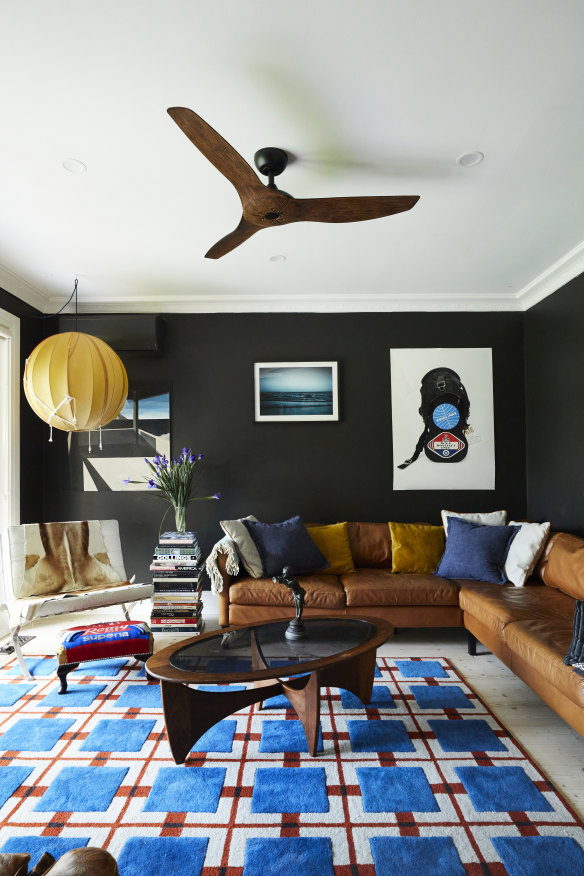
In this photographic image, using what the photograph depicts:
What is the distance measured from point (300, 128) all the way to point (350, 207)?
43cm

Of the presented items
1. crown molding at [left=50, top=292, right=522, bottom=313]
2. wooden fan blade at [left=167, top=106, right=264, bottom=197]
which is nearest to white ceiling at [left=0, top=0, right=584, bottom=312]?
wooden fan blade at [left=167, top=106, right=264, bottom=197]

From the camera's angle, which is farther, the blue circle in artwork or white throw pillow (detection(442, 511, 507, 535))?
the blue circle in artwork

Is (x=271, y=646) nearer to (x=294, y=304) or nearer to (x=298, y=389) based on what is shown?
(x=298, y=389)

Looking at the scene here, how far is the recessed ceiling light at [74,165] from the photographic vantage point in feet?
8.87

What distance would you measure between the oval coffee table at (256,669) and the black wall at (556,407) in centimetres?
220

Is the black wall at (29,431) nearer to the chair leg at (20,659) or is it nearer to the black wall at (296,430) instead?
the black wall at (296,430)

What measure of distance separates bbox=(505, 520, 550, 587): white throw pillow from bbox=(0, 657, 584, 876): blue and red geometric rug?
109 centimetres

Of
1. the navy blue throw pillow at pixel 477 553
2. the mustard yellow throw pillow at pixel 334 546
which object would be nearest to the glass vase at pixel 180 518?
the mustard yellow throw pillow at pixel 334 546

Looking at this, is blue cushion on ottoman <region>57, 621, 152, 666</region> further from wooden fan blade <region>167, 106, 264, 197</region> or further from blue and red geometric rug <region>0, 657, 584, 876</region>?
wooden fan blade <region>167, 106, 264, 197</region>

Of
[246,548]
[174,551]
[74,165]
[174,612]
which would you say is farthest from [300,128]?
[174,612]

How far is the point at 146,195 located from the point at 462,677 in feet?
11.0

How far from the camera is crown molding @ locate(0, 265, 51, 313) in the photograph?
420 cm

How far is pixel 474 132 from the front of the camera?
2.49 metres

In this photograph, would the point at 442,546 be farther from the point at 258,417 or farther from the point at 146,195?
the point at 146,195
